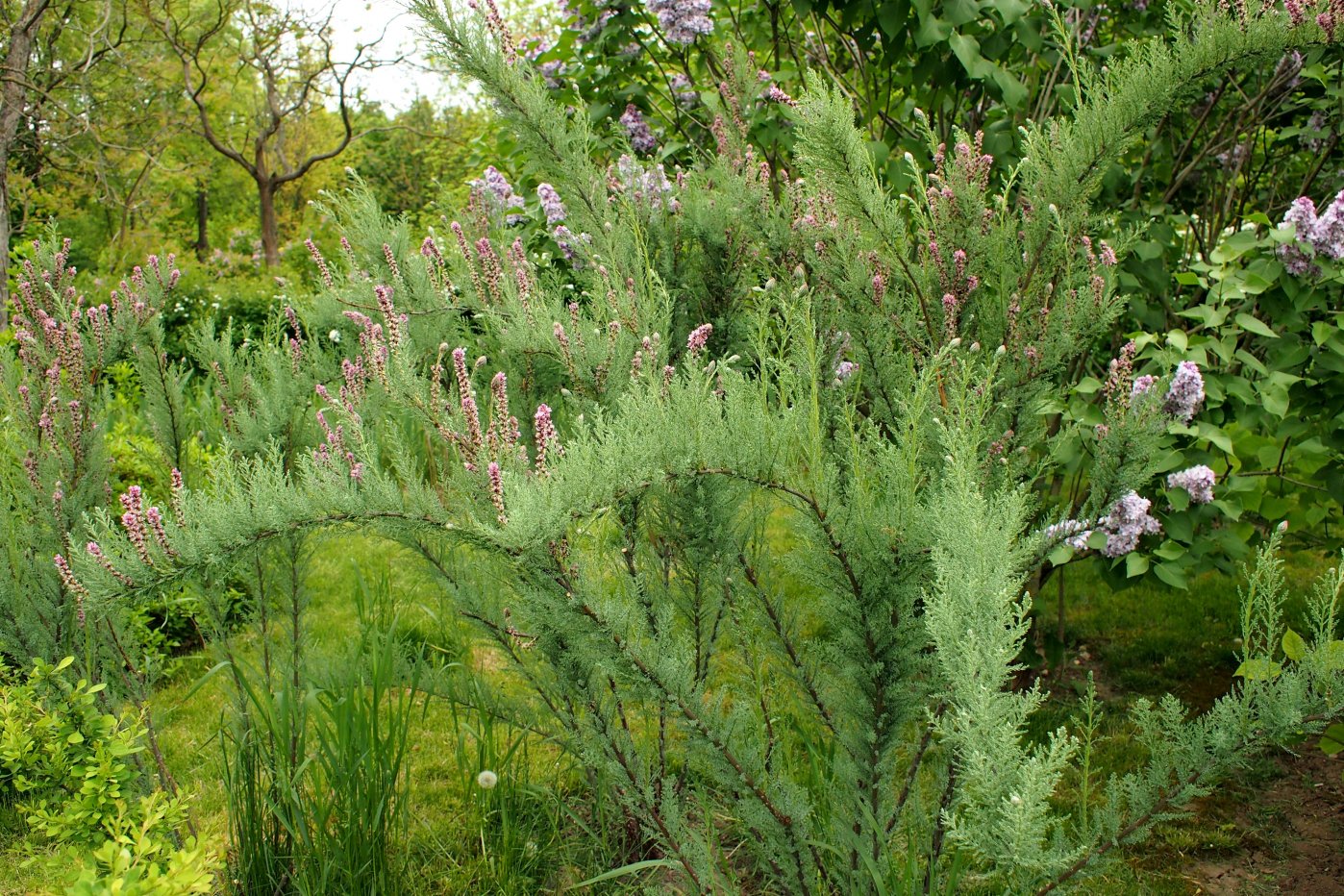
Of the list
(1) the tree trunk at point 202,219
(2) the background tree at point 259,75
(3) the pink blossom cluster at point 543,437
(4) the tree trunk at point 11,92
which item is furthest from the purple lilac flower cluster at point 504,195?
(1) the tree trunk at point 202,219

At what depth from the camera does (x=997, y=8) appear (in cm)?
306

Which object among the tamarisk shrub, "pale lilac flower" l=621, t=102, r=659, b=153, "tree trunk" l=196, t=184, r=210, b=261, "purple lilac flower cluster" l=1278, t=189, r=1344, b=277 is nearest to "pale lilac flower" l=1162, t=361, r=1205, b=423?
the tamarisk shrub

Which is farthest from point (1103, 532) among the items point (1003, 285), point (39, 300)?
point (39, 300)

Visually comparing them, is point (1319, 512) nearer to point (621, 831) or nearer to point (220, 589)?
point (621, 831)

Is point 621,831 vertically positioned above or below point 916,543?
below

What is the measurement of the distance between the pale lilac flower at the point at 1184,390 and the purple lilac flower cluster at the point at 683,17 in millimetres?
2293

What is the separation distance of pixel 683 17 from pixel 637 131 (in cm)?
65

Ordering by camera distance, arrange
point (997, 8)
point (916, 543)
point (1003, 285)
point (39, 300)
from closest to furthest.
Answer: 1. point (916, 543)
2. point (1003, 285)
3. point (39, 300)
4. point (997, 8)

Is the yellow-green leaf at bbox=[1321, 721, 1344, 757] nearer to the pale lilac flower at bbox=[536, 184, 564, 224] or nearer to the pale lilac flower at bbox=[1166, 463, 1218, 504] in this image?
the pale lilac flower at bbox=[1166, 463, 1218, 504]

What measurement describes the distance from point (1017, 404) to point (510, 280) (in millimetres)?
1323

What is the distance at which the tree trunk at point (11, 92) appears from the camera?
7.19 m

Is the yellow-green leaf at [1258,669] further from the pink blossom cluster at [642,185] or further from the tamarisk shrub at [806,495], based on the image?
the pink blossom cluster at [642,185]

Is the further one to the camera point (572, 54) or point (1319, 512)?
point (572, 54)

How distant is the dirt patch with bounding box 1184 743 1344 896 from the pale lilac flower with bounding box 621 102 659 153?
3318 millimetres
